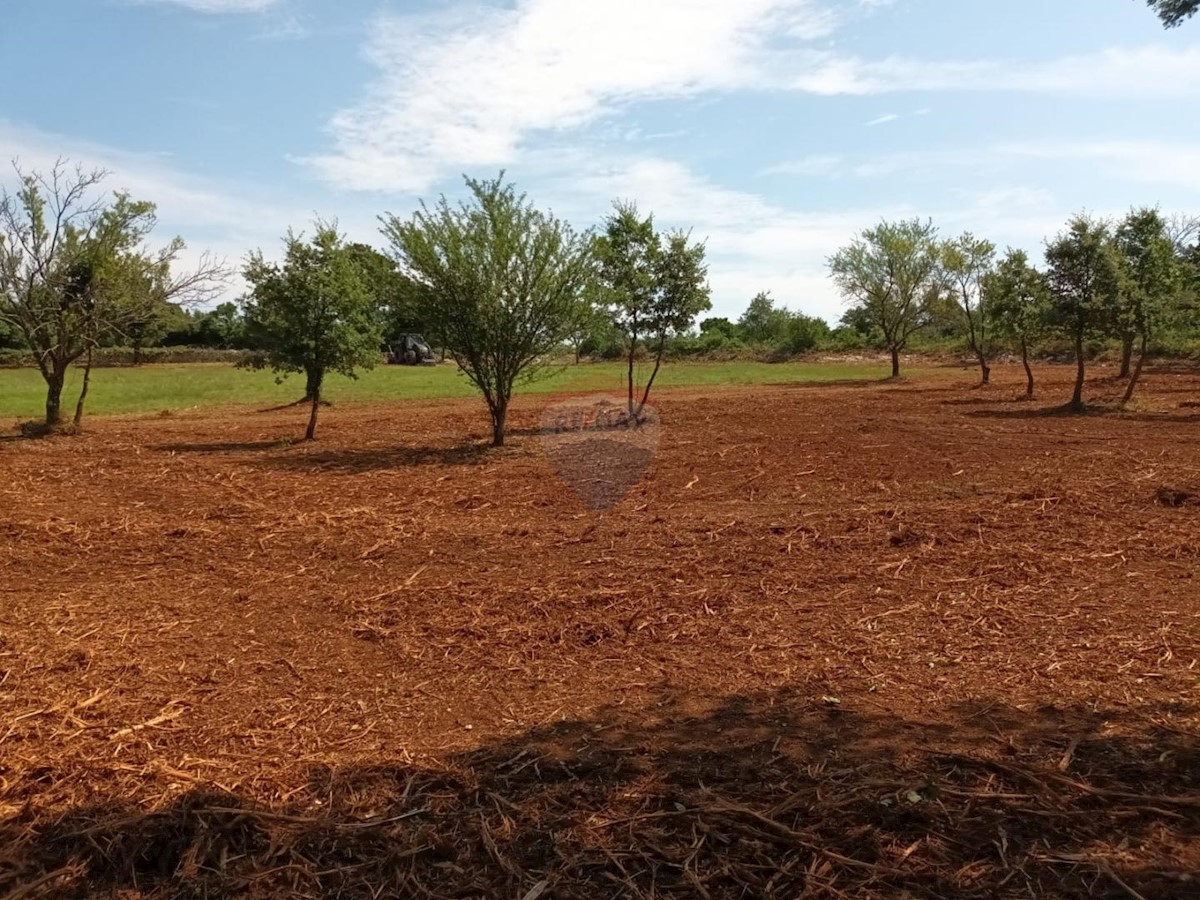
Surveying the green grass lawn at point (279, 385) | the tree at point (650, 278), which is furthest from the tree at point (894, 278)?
the tree at point (650, 278)

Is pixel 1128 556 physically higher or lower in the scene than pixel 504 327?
lower

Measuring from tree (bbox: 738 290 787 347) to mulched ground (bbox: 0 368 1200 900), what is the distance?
188 ft

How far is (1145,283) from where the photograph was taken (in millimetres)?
20578

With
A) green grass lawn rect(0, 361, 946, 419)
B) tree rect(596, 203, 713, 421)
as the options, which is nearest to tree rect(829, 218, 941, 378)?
green grass lawn rect(0, 361, 946, 419)

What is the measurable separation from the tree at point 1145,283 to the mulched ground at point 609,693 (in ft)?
36.8

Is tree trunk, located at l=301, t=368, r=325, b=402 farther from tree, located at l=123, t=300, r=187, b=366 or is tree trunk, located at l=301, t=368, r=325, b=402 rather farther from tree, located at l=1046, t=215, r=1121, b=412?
tree, located at l=1046, t=215, r=1121, b=412

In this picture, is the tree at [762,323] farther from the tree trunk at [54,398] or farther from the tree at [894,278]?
the tree trunk at [54,398]

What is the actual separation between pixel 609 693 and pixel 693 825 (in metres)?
1.50

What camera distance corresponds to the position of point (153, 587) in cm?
672

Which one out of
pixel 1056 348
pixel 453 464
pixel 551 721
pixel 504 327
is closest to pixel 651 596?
pixel 551 721

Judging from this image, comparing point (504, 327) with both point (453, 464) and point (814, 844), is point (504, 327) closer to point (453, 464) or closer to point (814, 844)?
point (453, 464)

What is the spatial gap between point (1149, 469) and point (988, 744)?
9486 mm

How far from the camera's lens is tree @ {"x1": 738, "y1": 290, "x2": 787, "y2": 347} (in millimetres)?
69625

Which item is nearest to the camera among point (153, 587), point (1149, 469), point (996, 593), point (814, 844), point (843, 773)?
point (814, 844)
